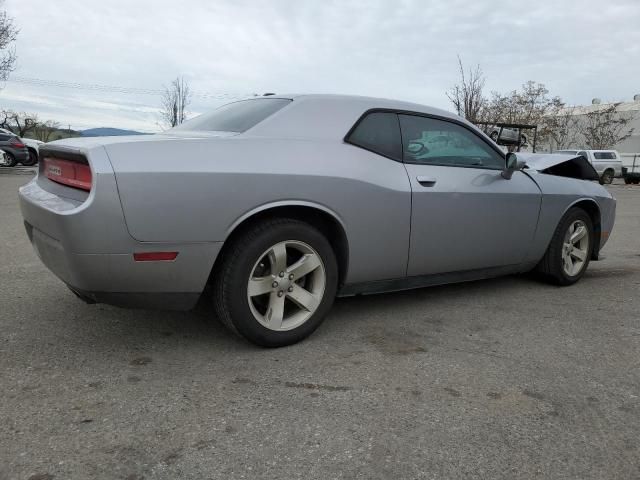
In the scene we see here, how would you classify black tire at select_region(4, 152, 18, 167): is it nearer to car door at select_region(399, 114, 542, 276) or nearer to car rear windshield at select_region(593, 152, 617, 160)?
car door at select_region(399, 114, 542, 276)

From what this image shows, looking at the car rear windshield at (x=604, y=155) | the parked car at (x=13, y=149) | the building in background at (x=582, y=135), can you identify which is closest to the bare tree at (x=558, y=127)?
the building in background at (x=582, y=135)

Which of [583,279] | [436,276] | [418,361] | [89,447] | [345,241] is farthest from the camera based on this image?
[583,279]

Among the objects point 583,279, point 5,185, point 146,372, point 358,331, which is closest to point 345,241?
point 358,331

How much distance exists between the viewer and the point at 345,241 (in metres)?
3.23

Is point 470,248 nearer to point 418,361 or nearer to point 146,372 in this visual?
point 418,361

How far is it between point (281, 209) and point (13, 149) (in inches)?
787

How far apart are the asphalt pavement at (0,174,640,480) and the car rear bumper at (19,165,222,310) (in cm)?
38

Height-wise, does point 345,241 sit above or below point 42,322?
above

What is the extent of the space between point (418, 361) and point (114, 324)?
6.03 feet

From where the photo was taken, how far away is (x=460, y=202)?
369 centimetres

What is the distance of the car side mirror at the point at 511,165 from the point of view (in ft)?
13.1

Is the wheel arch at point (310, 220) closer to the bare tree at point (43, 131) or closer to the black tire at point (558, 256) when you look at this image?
the black tire at point (558, 256)

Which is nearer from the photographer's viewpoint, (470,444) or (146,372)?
(470,444)

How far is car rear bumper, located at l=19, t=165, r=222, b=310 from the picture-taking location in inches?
99.0
